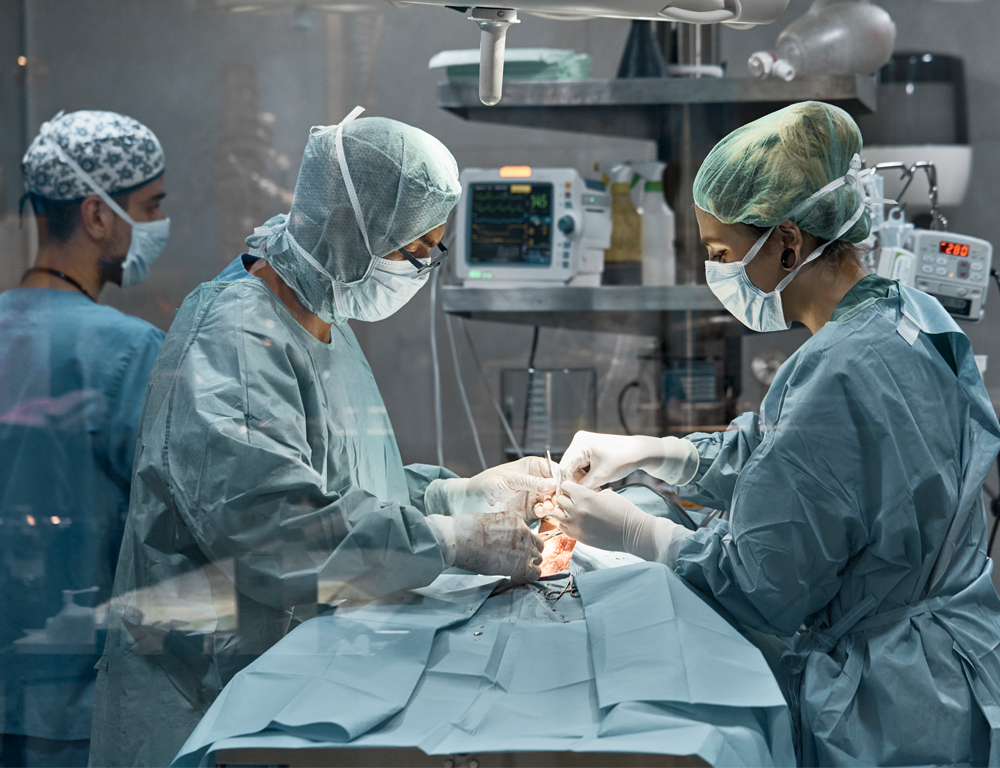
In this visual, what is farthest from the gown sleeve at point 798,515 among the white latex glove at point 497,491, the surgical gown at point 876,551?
the white latex glove at point 497,491

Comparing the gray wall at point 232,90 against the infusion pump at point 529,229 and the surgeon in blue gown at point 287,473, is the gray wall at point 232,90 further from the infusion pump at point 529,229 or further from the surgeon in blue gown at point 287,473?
the infusion pump at point 529,229

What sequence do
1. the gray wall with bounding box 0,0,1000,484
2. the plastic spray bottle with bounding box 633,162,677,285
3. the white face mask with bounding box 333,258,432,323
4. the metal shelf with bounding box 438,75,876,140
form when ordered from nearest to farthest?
the gray wall with bounding box 0,0,1000,484 → the white face mask with bounding box 333,258,432,323 → the metal shelf with bounding box 438,75,876,140 → the plastic spray bottle with bounding box 633,162,677,285

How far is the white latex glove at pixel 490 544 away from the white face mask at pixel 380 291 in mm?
371

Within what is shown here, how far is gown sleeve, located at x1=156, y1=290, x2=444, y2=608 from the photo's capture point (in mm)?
1111

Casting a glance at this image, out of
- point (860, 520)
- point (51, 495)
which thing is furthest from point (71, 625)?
point (860, 520)

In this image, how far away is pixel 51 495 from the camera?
128cm

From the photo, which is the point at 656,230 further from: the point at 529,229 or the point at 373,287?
the point at 373,287

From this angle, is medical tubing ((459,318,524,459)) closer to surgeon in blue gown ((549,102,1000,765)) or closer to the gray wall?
the gray wall

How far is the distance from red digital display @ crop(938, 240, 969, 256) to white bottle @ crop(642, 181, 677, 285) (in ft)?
1.78

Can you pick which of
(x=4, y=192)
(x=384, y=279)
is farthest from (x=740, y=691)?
(x=4, y=192)

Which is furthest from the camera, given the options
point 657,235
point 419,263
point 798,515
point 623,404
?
point 657,235

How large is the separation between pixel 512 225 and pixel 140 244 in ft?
2.60

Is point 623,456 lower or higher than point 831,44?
lower

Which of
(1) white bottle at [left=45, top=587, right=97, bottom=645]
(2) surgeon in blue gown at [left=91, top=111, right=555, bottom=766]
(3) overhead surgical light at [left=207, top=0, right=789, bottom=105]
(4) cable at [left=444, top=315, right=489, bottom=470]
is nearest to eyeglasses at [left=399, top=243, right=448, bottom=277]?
(2) surgeon in blue gown at [left=91, top=111, right=555, bottom=766]
